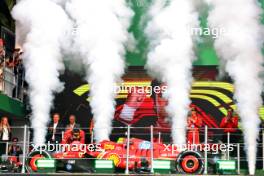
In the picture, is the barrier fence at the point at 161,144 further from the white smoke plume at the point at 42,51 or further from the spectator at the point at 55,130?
the white smoke plume at the point at 42,51

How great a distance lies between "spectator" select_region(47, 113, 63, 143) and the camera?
18.3m

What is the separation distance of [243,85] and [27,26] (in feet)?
20.2

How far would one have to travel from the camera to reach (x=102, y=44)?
1877cm

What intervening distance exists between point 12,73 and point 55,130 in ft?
6.71

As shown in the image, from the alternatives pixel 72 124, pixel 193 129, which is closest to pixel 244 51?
pixel 193 129

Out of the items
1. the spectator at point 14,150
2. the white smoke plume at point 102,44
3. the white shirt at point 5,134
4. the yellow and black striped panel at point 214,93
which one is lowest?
the spectator at point 14,150

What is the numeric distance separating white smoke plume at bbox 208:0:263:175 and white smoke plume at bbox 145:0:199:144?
0.81 meters

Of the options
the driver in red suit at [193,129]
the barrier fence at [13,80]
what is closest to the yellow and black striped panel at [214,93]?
the driver in red suit at [193,129]

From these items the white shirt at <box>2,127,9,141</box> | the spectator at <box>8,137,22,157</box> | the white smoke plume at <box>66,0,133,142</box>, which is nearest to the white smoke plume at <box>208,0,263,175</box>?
the white smoke plume at <box>66,0,133,142</box>

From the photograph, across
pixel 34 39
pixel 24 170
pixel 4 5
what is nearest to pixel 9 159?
pixel 24 170

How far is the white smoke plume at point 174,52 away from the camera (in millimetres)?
18188

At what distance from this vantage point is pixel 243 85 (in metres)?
17.5

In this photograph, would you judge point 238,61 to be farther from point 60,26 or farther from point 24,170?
point 24,170

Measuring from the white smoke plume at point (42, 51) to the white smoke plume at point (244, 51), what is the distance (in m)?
4.17
